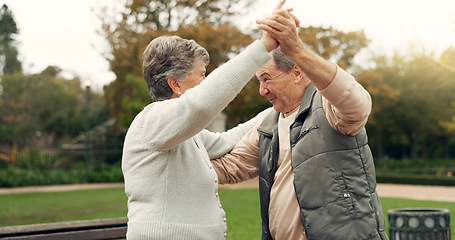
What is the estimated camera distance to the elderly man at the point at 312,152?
218 centimetres

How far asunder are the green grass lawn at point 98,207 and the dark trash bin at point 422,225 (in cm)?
282

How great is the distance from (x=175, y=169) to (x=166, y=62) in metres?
0.47

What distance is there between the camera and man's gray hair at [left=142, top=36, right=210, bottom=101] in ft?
7.84

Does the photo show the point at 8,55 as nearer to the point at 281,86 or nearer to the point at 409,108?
the point at 409,108

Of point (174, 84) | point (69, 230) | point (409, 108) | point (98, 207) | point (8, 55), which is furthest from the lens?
point (8, 55)

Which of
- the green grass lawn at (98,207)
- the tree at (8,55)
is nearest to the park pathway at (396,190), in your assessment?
the green grass lawn at (98,207)

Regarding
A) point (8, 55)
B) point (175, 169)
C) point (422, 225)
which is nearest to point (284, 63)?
point (175, 169)

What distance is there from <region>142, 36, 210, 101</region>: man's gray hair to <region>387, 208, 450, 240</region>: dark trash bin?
4.07 m

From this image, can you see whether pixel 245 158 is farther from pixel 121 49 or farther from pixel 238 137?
pixel 121 49

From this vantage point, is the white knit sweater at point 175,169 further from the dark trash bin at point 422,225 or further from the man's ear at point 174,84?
the dark trash bin at point 422,225

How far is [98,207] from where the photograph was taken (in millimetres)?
13203

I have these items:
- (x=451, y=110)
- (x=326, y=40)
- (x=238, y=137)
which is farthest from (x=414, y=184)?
(x=238, y=137)

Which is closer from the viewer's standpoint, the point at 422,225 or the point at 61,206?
the point at 422,225

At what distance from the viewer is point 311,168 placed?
240 cm
